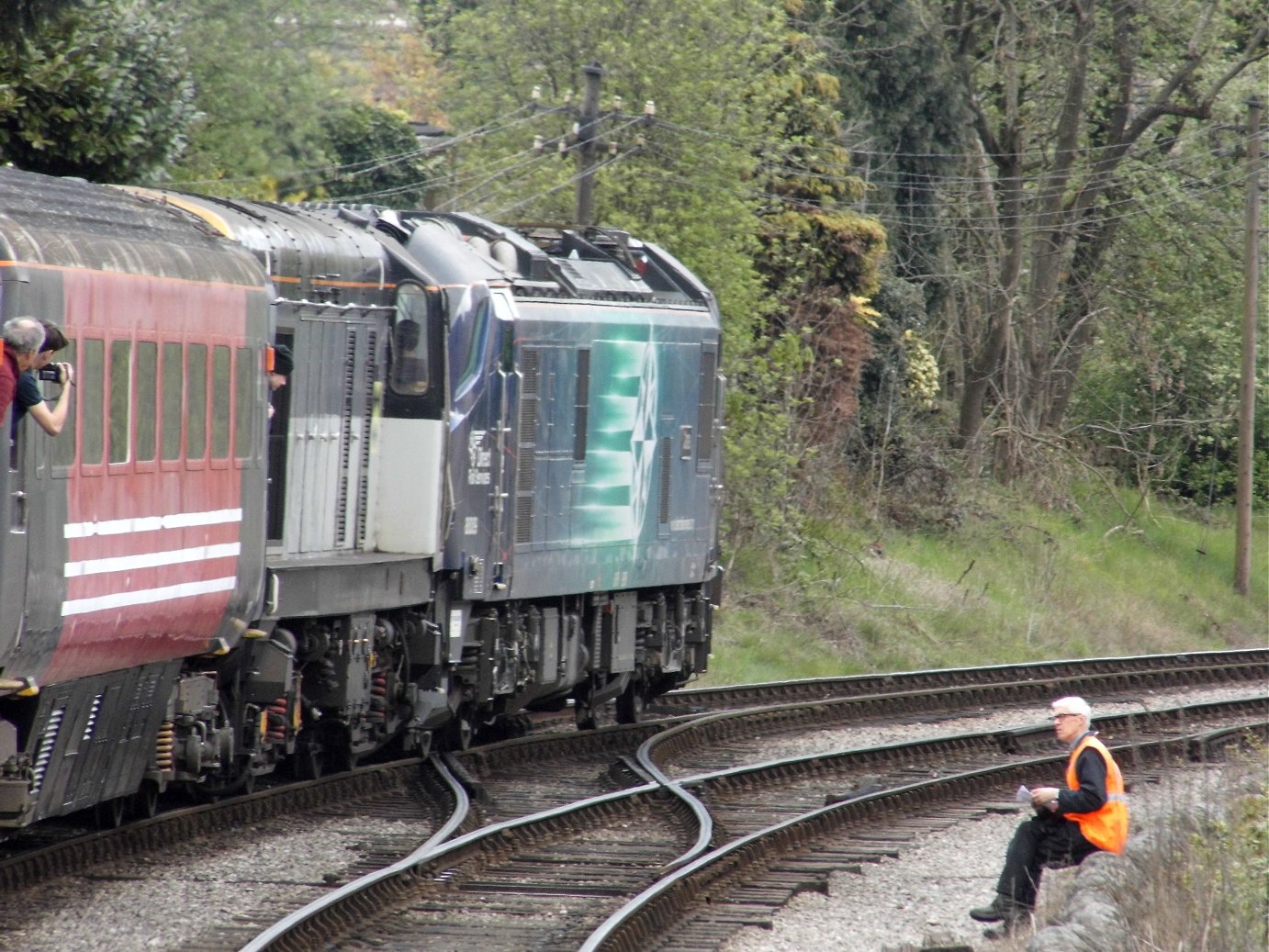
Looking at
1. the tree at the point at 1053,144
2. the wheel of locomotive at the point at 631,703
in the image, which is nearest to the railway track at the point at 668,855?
the wheel of locomotive at the point at 631,703

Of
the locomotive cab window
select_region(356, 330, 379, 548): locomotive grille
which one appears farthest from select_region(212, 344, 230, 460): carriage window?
the locomotive cab window

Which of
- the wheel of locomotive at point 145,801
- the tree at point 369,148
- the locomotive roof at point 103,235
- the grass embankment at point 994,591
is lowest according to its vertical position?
the grass embankment at point 994,591

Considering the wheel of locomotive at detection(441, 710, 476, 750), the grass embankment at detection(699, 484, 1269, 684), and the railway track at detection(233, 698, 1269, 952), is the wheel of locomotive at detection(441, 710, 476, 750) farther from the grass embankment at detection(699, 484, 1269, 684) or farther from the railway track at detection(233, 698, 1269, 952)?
the grass embankment at detection(699, 484, 1269, 684)

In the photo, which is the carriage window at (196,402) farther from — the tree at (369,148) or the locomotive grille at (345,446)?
the tree at (369,148)

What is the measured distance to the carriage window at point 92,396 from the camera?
861 cm

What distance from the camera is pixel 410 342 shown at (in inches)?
511

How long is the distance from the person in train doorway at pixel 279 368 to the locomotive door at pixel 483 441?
181cm

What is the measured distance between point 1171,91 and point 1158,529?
8.44 m

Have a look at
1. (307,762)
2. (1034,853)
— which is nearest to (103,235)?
(307,762)

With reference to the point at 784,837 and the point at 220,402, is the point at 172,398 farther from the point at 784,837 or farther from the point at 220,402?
the point at 784,837

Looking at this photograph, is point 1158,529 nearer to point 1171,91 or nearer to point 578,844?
point 1171,91

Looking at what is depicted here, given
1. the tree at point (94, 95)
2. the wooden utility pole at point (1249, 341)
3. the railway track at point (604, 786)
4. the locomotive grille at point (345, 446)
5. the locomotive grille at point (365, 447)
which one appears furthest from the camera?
the wooden utility pole at point (1249, 341)

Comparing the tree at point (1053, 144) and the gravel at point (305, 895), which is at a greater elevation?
the tree at point (1053, 144)

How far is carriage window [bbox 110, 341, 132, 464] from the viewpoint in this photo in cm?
892
